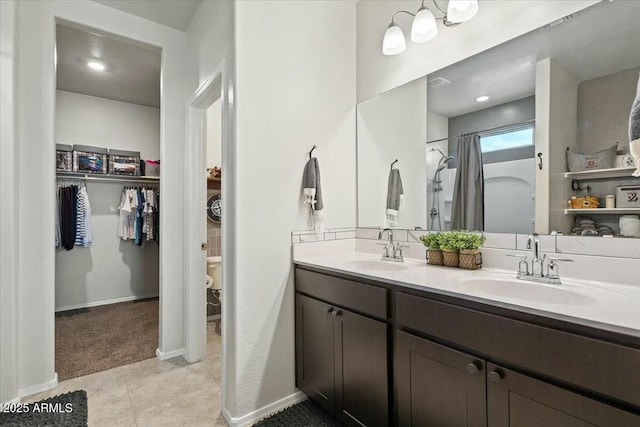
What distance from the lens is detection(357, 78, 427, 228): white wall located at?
6.49 feet

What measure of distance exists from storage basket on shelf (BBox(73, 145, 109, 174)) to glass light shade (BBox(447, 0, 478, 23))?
4.04 metres

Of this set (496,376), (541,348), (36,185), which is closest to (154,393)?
(36,185)

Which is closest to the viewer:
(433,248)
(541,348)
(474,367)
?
(541,348)

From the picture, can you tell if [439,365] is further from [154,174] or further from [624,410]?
[154,174]

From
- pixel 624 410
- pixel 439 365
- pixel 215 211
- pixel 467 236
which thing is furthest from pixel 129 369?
pixel 624 410

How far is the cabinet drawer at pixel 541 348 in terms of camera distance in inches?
30.3

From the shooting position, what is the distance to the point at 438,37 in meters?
1.85

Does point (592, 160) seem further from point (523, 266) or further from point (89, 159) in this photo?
point (89, 159)

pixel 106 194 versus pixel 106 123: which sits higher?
pixel 106 123

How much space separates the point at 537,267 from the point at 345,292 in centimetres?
88

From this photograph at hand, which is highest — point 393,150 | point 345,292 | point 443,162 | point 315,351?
point 393,150

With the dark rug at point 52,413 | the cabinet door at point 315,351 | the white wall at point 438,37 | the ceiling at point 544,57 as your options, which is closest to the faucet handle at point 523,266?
the ceiling at point 544,57

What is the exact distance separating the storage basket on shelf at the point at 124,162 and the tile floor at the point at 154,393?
2523 millimetres

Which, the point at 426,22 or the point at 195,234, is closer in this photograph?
the point at 426,22
